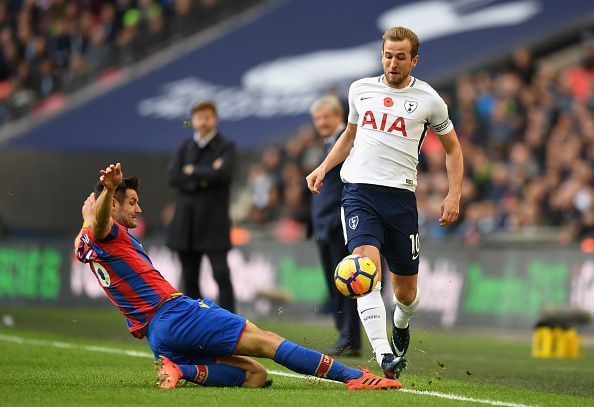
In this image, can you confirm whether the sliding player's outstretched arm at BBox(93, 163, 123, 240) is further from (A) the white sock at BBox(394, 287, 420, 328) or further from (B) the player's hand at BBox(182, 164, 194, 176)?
(B) the player's hand at BBox(182, 164, 194, 176)

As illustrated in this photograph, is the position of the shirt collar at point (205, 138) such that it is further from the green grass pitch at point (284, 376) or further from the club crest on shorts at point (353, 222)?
the club crest on shorts at point (353, 222)

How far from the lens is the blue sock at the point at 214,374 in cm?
862

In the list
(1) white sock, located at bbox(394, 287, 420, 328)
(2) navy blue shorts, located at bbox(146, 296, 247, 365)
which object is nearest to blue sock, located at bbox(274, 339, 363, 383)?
(2) navy blue shorts, located at bbox(146, 296, 247, 365)

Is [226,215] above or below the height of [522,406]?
above

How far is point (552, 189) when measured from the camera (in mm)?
19375

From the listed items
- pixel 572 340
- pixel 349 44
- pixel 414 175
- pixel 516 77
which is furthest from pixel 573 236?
pixel 414 175

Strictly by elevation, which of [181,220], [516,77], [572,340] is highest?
[516,77]

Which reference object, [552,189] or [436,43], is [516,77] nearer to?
[436,43]

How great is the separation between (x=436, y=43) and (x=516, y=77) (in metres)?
1.45

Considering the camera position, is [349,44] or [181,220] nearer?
[181,220]

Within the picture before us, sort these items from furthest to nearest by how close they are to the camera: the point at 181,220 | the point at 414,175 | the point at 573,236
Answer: the point at 573,236 → the point at 181,220 → the point at 414,175

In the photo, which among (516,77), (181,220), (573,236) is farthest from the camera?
(516,77)

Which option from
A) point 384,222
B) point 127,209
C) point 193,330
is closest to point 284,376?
point 384,222

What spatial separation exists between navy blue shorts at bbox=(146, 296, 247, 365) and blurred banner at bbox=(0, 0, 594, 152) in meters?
14.8
